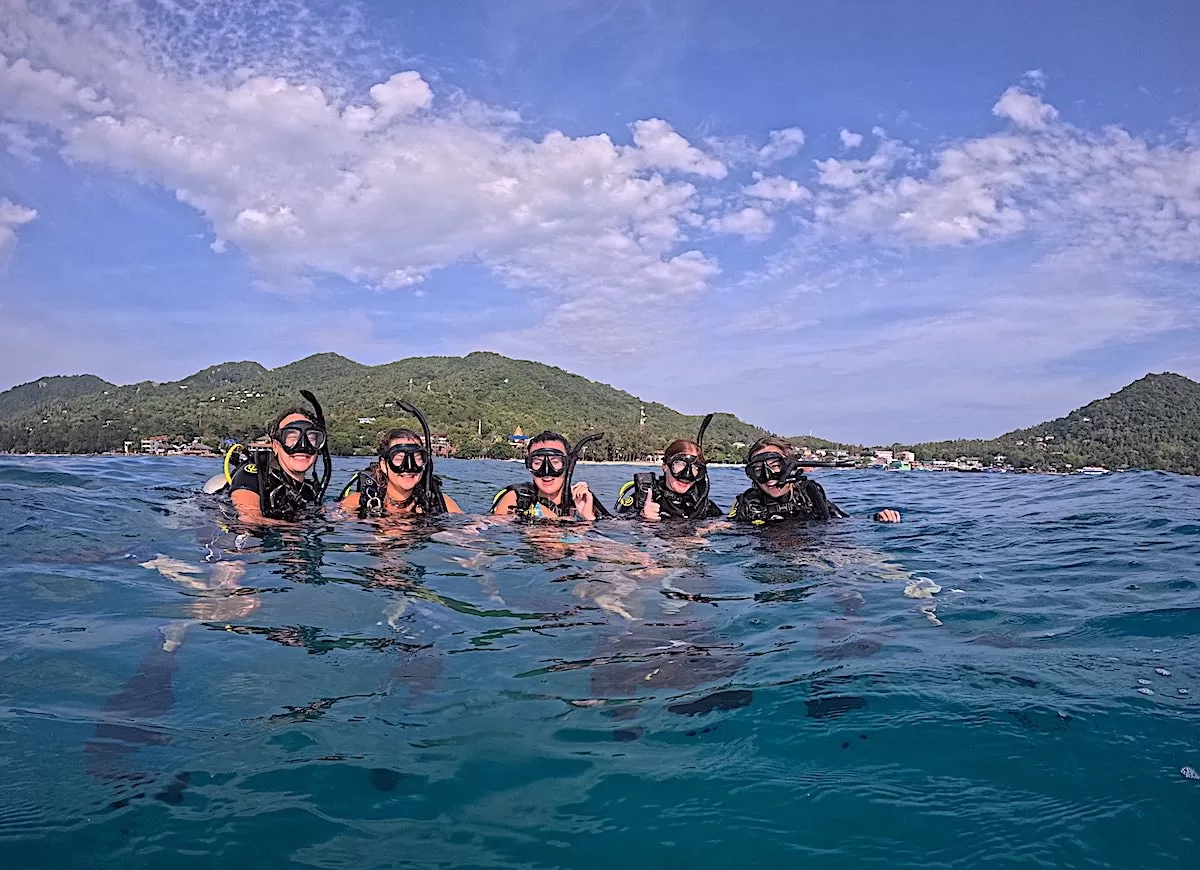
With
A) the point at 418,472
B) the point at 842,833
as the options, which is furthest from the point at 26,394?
the point at 842,833

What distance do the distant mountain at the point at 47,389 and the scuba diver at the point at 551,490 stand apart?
11563 cm

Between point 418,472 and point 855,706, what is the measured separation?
6.38 metres

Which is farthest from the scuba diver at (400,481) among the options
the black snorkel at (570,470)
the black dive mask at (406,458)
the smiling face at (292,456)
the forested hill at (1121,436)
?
the forested hill at (1121,436)

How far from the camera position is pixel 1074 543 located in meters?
8.36

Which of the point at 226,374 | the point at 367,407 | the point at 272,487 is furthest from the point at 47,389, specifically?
the point at 272,487

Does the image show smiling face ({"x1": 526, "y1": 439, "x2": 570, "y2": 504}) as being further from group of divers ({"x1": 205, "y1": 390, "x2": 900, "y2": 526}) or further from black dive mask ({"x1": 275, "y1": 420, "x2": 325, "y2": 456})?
black dive mask ({"x1": 275, "y1": 420, "x2": 325, "y2": 456})

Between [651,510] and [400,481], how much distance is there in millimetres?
3343

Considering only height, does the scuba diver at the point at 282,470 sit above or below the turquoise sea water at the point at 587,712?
above

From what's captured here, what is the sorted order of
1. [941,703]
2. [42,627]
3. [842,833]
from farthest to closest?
[42,627], [941,703], [842,833]

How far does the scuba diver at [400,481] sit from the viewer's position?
877 cm

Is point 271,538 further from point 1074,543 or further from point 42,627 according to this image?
point 1074,543

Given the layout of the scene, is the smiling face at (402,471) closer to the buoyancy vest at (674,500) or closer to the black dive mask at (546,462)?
the black dive mask at (546,462)

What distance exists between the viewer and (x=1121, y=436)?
111 ft

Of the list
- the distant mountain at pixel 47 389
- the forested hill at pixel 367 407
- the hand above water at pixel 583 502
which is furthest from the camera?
the distant mountain at pixel 47 389
